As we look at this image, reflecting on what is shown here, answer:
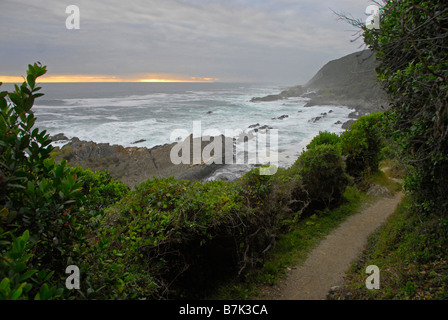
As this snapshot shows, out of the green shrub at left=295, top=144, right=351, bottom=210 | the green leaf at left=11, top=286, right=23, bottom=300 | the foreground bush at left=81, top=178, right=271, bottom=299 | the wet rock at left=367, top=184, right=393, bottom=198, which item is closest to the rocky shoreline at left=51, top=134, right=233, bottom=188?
the wet rock at left=367, top=184, right=393, bottom=198

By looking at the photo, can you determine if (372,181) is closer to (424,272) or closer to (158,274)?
(424,272)

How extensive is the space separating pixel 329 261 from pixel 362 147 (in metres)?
7.89

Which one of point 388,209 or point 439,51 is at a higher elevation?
point 439,51

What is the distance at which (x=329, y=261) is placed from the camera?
23.2 feet

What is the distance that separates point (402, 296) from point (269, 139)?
2868cm

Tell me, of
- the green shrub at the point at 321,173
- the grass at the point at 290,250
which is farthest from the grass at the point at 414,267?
the green shrub at the point at 321,173

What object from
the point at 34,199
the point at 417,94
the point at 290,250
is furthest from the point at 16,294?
the point at 290,250

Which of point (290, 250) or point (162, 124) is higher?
point (162, 124)

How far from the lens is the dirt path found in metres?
5.89

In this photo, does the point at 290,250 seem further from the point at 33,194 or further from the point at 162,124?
the point at 162,124

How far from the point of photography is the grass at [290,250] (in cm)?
563

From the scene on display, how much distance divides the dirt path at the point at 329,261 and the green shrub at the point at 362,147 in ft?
12.2

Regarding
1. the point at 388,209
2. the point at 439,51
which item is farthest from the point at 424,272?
the point at 388,209

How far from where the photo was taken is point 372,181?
13.1 metres
